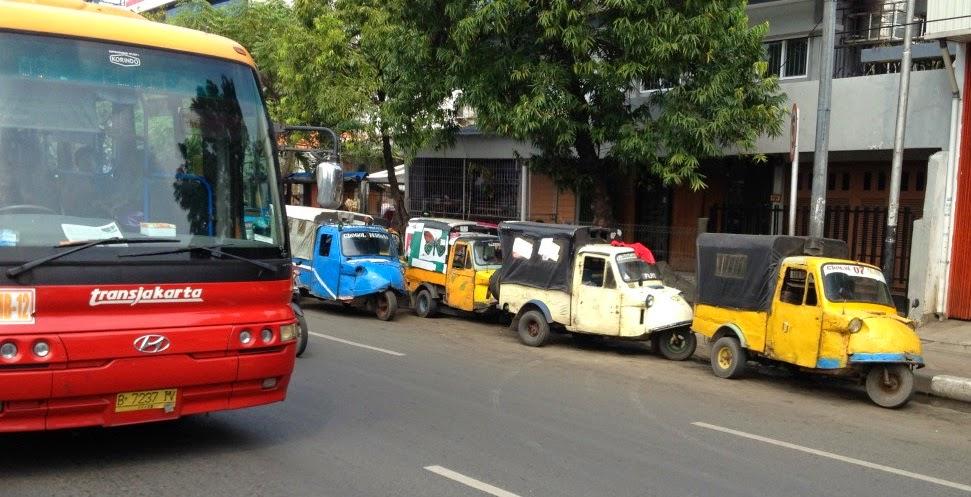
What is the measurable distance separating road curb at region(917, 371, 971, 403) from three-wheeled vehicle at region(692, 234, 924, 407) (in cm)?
85

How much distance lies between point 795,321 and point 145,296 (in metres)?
7.85

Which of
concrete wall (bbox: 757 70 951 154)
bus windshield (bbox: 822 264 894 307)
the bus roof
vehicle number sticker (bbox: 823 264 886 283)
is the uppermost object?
concrete wall (bbox: 757 70 951 154)

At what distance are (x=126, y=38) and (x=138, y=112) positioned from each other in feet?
1.78

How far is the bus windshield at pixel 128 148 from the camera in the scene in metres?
5.73

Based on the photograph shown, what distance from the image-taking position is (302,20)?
74.8 ft

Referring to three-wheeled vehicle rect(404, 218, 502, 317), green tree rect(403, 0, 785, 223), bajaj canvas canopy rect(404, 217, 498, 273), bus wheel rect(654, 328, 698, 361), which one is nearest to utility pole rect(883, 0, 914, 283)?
green tree rect(403, 0, 785, 223)

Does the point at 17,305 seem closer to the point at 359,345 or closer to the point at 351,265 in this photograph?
the point at 359,345

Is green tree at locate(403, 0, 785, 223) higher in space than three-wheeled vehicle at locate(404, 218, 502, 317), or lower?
higher

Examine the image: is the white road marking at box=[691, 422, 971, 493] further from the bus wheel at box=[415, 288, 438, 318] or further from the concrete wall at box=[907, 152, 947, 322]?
the bus wheel at box=[415, 288, 438, 318]

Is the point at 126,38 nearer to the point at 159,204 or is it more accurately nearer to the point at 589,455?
the point at 159,204

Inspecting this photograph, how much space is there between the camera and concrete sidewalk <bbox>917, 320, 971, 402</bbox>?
10.5 meters

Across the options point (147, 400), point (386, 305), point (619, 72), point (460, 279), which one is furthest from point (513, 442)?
point (386, 305)

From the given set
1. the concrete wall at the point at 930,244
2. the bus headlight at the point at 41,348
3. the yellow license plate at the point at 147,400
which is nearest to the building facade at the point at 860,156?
the concrete wall at the point at 930,244

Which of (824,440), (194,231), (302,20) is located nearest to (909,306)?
(824,440)
